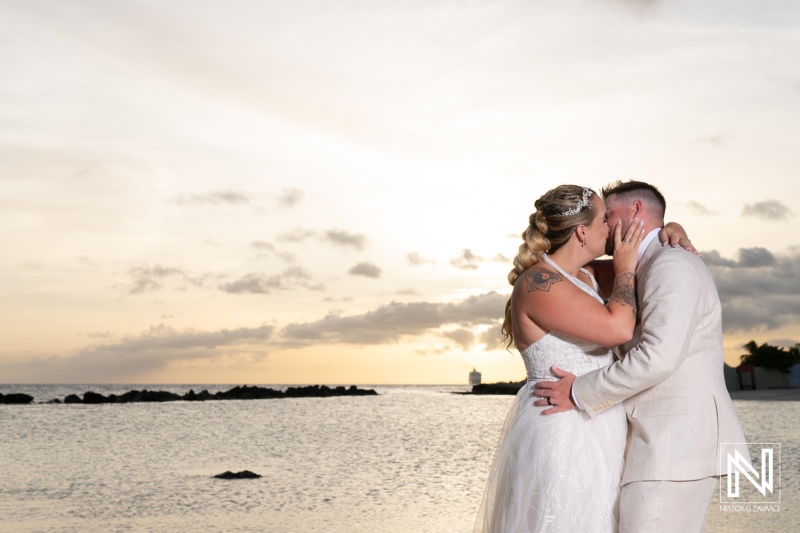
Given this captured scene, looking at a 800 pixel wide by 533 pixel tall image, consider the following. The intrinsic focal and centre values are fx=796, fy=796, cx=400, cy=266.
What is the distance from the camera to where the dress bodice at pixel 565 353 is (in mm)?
3873

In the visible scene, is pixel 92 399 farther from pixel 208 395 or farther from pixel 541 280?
pixel 541 280

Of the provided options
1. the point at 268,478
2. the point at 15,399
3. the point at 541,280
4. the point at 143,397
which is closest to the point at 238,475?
the point at 268,478

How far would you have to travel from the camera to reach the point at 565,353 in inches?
153

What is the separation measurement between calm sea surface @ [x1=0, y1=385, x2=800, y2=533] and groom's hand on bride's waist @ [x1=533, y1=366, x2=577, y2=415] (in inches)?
298

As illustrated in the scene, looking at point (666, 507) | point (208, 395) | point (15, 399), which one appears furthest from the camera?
point (208, 395)

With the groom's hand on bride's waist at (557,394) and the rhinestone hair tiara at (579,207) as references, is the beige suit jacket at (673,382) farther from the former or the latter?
the rhinestone hair tiara at (579,207)

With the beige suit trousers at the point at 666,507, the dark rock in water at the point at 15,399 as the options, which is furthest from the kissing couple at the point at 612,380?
the dark rock in water at the point at 15,399

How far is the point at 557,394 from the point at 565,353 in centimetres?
21

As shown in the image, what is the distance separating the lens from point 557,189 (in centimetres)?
394

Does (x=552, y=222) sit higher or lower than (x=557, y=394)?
higher

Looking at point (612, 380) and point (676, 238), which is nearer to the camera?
point (612, 380)

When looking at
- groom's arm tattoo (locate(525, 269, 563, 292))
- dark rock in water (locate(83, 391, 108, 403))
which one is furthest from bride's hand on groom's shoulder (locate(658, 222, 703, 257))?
dark rock in water (locate(83, 391, 108, 403))

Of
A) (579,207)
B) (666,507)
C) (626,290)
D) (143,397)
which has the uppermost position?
(579,207)

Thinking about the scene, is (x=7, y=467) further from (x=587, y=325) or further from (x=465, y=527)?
(x=587, y=325)
